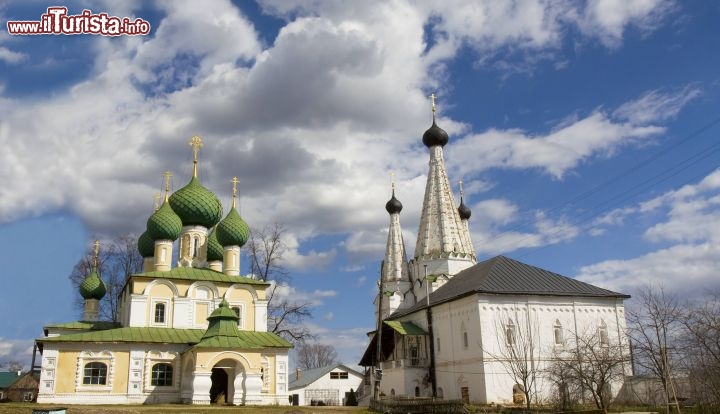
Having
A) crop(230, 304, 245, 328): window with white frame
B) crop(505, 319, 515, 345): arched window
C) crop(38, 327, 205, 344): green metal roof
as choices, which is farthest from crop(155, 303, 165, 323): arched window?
crop(505, 319, 515, 345): arched window

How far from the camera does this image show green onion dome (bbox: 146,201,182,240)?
3297 centimetres

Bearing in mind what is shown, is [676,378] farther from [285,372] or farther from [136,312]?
[136,312]

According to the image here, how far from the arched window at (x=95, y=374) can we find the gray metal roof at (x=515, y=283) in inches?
613

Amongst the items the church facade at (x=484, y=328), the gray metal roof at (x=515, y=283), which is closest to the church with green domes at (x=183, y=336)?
the church facade at (x=484, y=328)

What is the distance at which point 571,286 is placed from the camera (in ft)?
101

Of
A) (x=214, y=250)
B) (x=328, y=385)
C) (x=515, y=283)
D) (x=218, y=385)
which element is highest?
(x=214, y=250)

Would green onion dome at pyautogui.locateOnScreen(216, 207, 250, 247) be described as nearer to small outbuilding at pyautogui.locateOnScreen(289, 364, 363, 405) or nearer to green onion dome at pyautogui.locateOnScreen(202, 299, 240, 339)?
green onion dome at pyautogui.locateOnScreen(202, 299, 240, 339)

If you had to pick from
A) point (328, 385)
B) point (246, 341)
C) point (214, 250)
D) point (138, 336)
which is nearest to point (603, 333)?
point (246, 341)

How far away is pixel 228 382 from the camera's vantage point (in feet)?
93.5

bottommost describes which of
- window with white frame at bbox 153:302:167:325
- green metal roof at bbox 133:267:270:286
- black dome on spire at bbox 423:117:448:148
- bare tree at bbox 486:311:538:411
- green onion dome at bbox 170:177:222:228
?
bare tree at bbox 486:311:538:411

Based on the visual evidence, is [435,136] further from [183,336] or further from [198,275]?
[183,336]

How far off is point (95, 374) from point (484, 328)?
16645mm

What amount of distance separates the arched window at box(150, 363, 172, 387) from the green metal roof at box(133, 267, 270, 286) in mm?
4537

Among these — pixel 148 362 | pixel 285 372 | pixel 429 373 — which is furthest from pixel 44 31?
pixel 429 373
